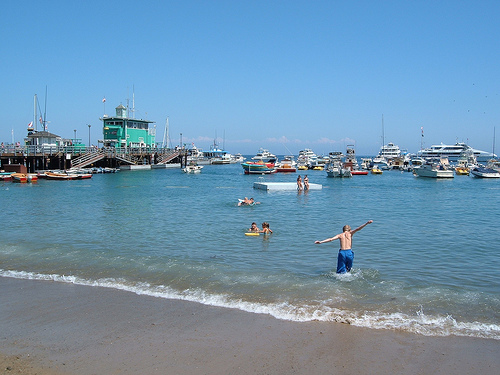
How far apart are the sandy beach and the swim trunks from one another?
3.57m

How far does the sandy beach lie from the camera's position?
7477 mm

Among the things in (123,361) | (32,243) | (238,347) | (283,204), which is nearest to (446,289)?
(238,347)

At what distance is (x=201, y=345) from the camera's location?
830cm

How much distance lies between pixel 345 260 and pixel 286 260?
282cm

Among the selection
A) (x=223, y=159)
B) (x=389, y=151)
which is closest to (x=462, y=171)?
(x=389, y=151)

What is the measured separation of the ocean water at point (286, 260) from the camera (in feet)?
34.2

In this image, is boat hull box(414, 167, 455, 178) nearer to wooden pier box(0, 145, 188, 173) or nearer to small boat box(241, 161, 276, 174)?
small boat box(241, 161, 276, 174)

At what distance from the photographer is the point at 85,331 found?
9008 mm

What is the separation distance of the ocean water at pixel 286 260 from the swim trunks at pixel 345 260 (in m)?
0.27

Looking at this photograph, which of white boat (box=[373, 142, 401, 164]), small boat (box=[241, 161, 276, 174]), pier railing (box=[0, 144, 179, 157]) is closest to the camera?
pier railing (box=[0, 144, 179, 157])

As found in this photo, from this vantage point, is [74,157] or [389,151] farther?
[389,151]

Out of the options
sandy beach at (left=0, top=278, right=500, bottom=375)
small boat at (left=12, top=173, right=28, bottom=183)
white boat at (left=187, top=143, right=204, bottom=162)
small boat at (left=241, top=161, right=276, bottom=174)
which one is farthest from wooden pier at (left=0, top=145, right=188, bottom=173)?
sandy beach at (left=0, top=278, right=500, bottom=375)

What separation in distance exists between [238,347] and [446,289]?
6.52 meters

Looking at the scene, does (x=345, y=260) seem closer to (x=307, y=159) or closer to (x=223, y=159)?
(x=307, y=159)
